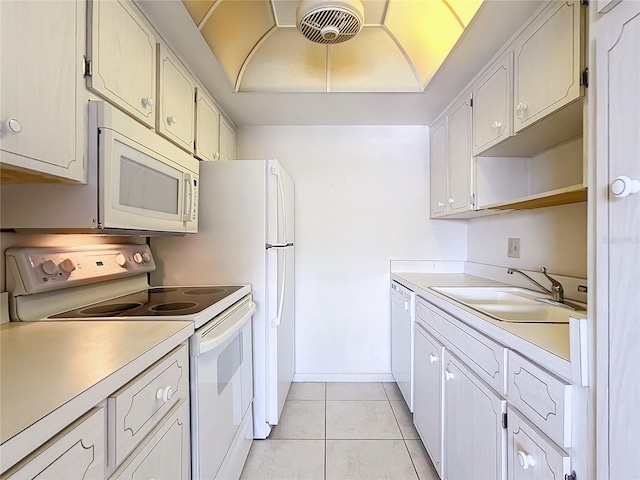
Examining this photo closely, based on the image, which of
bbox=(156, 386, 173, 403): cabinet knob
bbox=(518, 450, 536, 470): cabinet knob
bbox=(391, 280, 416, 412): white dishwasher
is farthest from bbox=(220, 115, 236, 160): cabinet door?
bbox=(518, 450, 536, 470): cabinet knob

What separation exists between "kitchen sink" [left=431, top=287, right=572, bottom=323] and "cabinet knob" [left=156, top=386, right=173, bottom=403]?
1089mm

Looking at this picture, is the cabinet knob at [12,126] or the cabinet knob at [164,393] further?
the cabinet knob at [164,393]

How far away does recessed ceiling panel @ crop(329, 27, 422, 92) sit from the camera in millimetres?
2051

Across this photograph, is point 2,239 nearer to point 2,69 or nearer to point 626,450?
point 2,69

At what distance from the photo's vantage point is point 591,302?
0.68m

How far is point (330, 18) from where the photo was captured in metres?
1.54

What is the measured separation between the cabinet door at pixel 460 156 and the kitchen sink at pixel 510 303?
52 centimetres

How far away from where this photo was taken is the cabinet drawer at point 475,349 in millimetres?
1032

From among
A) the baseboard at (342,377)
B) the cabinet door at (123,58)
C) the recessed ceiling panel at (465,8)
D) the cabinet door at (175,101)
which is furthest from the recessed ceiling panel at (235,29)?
the baseboard at (342,377)

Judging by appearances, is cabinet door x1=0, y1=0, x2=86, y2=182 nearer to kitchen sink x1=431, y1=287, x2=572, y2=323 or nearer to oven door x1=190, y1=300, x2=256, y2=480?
oven door x1=190, y1=300, x2=256, y2=480

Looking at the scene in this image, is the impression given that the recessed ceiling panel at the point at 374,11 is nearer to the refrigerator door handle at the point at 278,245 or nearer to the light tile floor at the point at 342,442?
the refrigerator door handle at the point at 278,245

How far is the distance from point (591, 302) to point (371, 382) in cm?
231

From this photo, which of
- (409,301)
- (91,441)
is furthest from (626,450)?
(409,301)

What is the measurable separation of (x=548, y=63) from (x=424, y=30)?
0.88 metres
